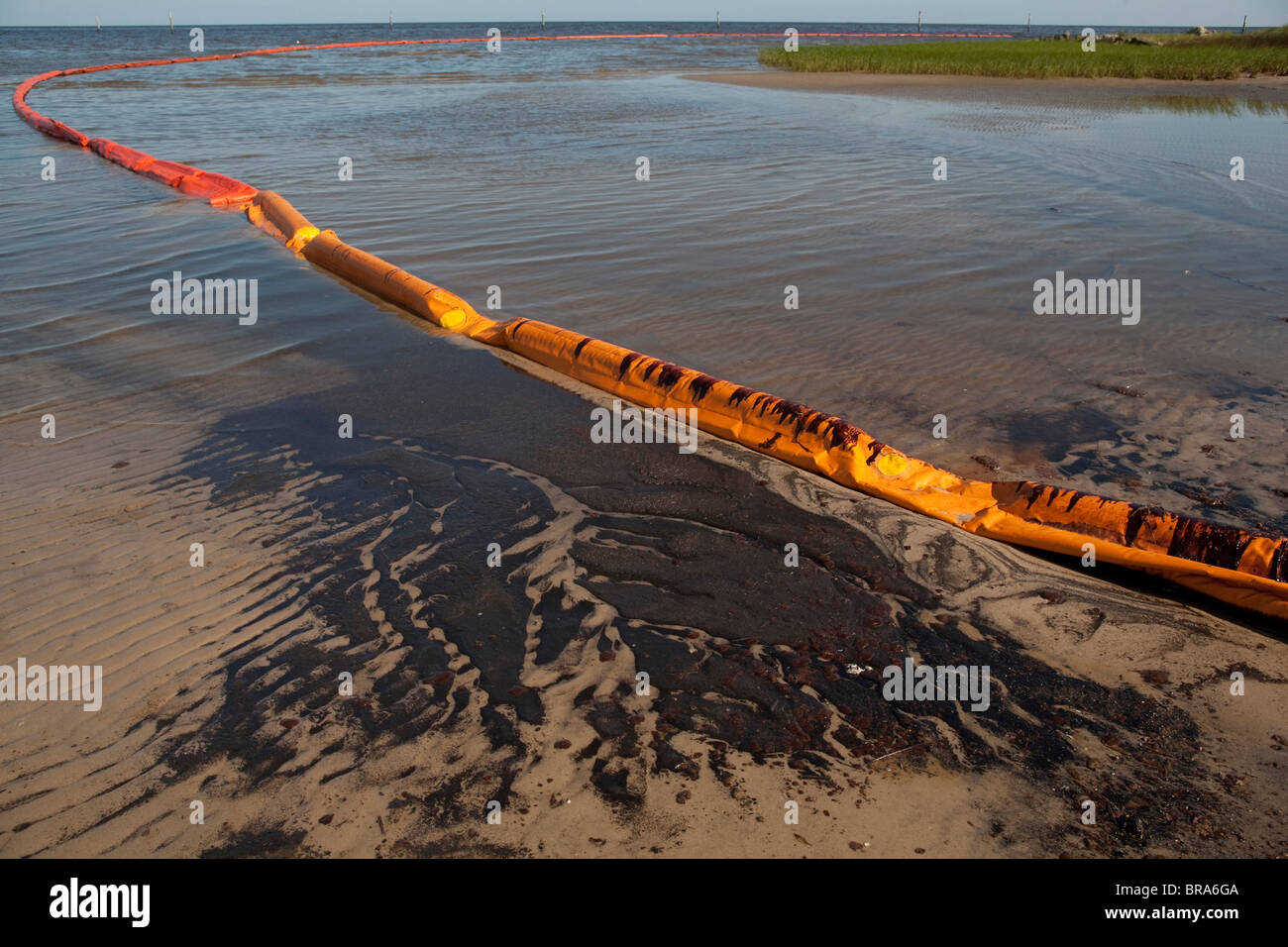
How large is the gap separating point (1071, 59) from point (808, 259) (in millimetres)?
26444

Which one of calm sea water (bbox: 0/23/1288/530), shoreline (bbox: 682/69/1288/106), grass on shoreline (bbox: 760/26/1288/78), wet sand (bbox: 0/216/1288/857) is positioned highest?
grass on shoreline (bbox: 760/26/1288/78)

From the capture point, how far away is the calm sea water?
5.58 m

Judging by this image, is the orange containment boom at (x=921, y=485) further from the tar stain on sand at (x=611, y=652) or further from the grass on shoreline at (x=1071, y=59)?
the grass on shoreline at (x=1071, y=59)

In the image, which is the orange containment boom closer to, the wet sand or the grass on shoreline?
the wet sand

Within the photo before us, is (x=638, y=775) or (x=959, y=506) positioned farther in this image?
(x=959, y=506)

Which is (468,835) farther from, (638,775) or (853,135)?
(853,135)

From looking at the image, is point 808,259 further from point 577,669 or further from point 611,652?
point 577,669

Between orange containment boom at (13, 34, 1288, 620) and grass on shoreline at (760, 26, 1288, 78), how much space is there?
2822 cm

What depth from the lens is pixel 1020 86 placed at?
26766mm

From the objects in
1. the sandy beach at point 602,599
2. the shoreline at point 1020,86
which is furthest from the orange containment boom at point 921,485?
the shoreline at point 1020,86

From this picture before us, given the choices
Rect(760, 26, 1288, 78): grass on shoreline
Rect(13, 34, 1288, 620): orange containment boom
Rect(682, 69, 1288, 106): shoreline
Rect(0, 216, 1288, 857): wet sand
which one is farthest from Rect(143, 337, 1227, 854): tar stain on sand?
Rect(760, 26, 1288, 78): grass on shoreline

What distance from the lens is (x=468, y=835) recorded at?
270 centimetres

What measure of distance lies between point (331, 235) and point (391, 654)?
6572 mm
